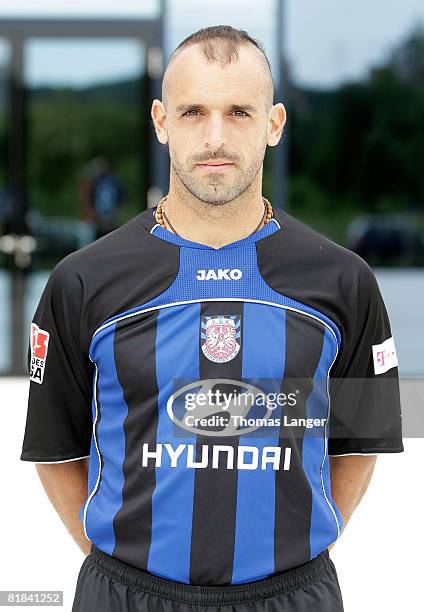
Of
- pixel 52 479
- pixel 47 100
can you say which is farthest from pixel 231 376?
pixel 47 100

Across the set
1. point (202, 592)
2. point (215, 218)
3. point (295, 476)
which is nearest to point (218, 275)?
point (215, 218)

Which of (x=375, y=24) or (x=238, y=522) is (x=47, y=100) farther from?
(x=238, y=522)

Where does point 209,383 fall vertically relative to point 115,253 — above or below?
below

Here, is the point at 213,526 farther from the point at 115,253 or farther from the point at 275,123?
the point at 275,123

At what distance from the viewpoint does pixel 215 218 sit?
1435 mm

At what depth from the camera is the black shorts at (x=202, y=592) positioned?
136cm

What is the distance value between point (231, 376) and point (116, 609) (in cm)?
37

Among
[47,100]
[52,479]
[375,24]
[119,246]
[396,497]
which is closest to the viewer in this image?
[119,246]

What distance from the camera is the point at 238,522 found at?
4.46ft

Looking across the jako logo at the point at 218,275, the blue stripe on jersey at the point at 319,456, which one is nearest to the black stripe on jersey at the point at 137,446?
Answer: the jako logo at the point at 218,275

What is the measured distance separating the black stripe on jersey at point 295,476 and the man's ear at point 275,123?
276mm

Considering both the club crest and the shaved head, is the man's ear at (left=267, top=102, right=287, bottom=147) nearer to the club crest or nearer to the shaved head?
the shaved head

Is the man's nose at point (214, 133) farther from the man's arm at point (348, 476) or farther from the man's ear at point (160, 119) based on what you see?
the man's arm at point (348, 476)

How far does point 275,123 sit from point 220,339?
13.5 inches
